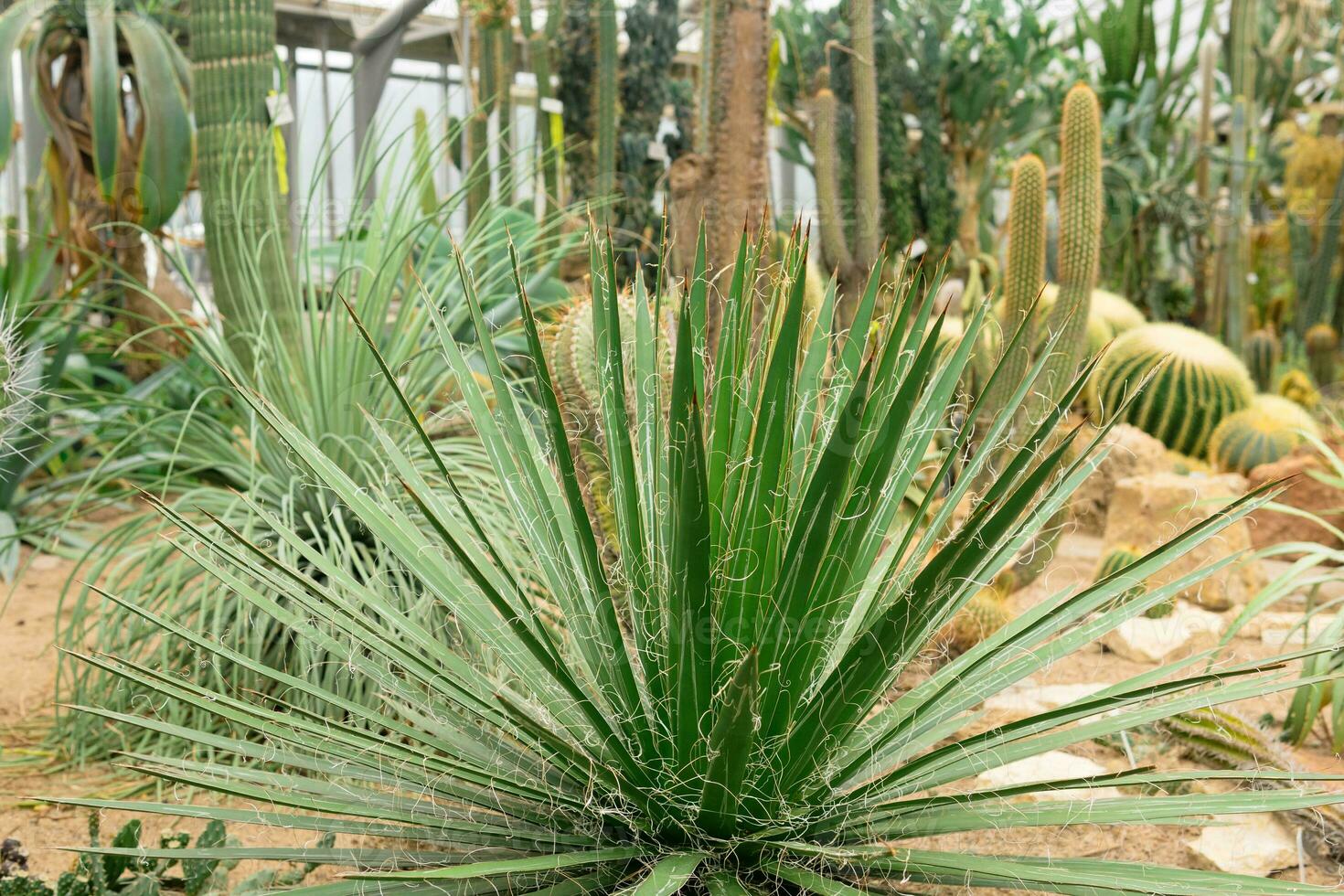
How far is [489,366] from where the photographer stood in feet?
3.91

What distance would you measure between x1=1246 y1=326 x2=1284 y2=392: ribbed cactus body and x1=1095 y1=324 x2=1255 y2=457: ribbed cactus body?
4.53ft

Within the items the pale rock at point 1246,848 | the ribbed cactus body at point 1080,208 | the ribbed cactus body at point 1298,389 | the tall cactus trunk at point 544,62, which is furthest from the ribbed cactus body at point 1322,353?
the pale rock at point 1246,848

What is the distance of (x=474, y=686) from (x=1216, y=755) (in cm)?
130

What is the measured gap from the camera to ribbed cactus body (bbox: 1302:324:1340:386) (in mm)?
6590

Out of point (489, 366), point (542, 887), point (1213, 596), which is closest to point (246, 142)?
point (489, 366)

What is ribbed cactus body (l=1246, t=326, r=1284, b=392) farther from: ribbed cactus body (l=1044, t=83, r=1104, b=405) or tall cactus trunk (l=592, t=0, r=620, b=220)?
tall cactus trunk (l=592, t=0, r=620, b=220)

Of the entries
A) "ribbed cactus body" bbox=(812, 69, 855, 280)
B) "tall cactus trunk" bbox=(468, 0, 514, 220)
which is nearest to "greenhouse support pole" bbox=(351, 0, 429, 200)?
"tall cactus trunk" bbox=(468, 0, 514, 220)

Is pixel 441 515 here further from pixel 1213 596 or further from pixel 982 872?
pixel 1213 596

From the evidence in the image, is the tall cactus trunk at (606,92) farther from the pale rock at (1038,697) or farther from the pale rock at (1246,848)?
the pale rock at (1246,848)

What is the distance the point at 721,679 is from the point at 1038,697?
143 cm

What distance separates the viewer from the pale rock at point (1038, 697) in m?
2.14

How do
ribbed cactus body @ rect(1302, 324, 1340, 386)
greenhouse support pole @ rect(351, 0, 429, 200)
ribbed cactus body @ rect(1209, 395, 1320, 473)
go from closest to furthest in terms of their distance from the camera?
greenhouse support pole @ rect(351, 0, 429, 200), ribbed cactus body @ rect(1209, 395, 1320, 473), ribbed cactus body @ rect(1302, 324, 1340, 386)

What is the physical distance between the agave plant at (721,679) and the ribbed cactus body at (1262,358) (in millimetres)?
5673

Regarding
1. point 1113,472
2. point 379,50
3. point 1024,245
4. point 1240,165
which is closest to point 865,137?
point 1024,245
